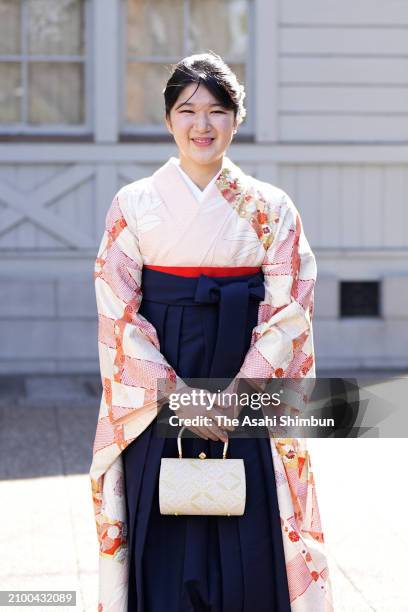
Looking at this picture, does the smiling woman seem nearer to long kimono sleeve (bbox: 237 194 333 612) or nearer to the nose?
the nose

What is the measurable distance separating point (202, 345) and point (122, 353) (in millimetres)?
234

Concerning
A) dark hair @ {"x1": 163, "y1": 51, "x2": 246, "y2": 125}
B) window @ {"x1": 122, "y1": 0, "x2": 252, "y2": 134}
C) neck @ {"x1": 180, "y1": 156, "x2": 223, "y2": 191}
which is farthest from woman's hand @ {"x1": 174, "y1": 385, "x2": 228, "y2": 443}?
window @ {"x1": 122, "y1": 0, "x2": 252, "y2": 134}

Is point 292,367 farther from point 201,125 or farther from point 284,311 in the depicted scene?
point 201,125

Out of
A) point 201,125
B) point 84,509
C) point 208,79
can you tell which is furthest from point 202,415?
point 84,509

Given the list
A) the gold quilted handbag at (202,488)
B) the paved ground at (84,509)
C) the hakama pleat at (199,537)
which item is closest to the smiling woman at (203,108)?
the hakama pleat at (199,537)

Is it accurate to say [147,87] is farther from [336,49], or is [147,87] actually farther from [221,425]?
[221,425]

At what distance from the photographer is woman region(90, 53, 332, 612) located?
3496mm

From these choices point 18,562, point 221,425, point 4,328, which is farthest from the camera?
point 4,328

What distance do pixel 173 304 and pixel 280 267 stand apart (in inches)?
12.8

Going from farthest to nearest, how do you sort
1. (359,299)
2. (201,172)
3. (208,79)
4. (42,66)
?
(359,299) < (42,66) < (201,172) < (208,79)

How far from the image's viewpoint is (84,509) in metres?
5.55

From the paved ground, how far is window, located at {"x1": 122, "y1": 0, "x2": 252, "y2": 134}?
8.58 feet

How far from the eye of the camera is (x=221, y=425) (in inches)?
137

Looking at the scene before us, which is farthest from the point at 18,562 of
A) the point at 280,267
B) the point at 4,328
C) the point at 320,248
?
the point at 320,248
